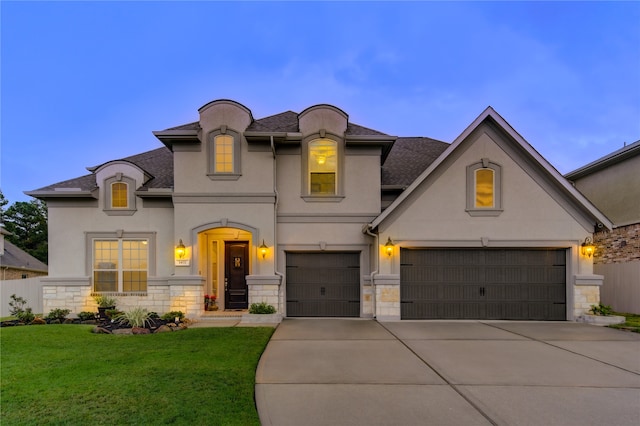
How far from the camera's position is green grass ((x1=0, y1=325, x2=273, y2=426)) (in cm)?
429

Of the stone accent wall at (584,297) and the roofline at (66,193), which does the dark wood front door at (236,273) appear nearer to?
the roofline at (66,193)

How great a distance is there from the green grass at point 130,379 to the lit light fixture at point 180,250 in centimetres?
318

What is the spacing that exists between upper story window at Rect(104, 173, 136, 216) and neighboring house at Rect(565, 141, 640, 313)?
52.4 ft

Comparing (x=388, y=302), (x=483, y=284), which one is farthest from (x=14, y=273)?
(x=483, y=284)

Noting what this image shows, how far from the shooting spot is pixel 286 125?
1252cm

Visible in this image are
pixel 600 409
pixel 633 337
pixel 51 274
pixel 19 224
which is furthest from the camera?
pixel 19 224

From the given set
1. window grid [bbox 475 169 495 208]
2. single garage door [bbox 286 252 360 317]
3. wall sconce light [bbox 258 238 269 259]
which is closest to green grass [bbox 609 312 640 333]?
window grid [bbox 475 169 495 208]

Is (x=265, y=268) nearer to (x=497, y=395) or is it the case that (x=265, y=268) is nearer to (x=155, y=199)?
(x=155, y=199)

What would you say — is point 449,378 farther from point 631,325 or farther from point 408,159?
point 408,159

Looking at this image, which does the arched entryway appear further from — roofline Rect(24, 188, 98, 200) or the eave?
roofline Rect(24, 188, 98, 200)

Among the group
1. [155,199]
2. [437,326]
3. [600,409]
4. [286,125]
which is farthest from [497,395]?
[155,199]

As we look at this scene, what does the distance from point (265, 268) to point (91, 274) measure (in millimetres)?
5959

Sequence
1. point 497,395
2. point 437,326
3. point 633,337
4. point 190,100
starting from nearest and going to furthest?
point 497,395, point 633,337, point 437,326, point 190,100

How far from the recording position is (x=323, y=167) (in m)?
12.0
